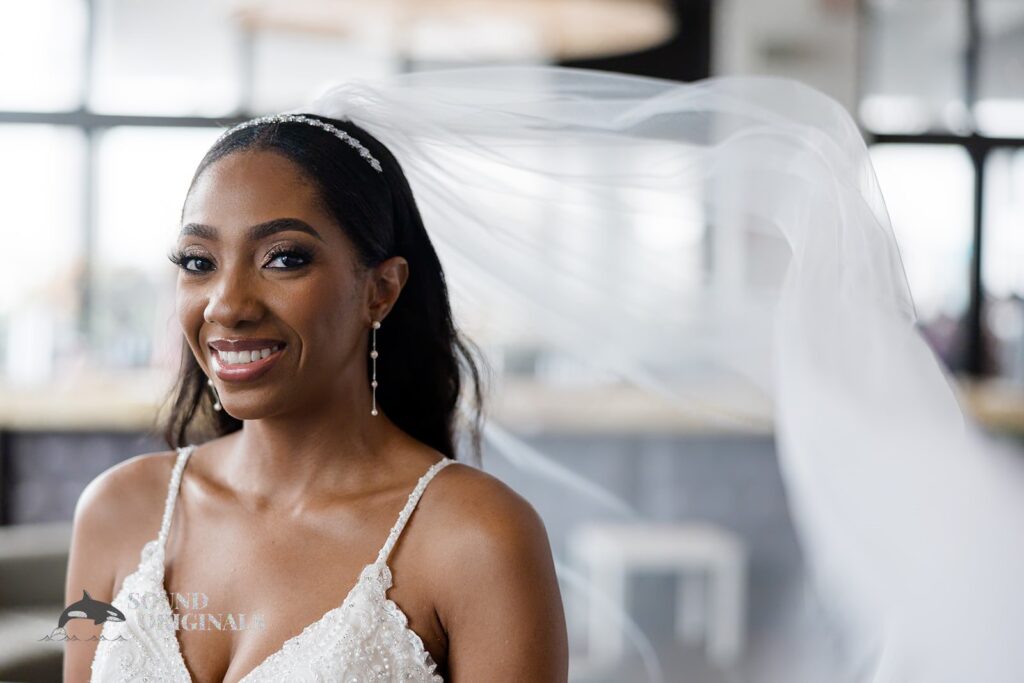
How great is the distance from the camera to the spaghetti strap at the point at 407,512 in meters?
1.42

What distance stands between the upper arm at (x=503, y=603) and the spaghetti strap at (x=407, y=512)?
0.08 meters

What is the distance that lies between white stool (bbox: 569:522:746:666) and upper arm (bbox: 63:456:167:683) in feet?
7.95

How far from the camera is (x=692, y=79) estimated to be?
19.4ft

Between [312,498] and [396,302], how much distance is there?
11.0 inches

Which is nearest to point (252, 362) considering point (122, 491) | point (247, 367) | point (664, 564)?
point (247, 367)

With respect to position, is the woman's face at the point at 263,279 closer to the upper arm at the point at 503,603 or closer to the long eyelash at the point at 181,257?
the long eyelash at the point at 181,257

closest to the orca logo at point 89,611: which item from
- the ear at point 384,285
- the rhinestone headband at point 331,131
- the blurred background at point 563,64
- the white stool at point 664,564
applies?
the ear at point 384,285

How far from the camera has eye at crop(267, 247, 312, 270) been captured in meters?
1.39

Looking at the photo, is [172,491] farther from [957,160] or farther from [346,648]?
[957,160]

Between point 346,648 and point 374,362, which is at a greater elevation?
point 374,362

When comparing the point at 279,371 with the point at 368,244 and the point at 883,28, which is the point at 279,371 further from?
the point at 883,28

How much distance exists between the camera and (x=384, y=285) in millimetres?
1519

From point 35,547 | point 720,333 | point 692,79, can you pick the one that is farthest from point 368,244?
point 692,79

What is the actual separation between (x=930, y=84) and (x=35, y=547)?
4736 millimetres
